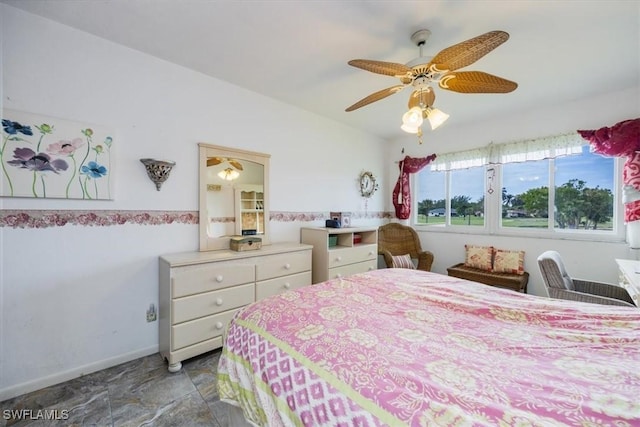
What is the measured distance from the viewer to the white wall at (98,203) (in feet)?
5.36

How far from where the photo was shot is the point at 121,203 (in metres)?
1.98

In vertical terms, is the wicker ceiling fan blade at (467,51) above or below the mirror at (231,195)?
above

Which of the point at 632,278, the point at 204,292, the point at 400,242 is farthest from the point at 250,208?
the point at 632,278

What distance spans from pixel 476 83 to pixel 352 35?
905mm

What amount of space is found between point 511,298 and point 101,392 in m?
2.68

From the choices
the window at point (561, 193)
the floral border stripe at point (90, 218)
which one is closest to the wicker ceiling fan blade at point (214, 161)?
the floral border stripe at point (90, 218)

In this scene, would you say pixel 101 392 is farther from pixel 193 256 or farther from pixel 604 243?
pixel 604 243

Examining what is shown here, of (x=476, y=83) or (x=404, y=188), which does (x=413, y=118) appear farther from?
(x=404, y=188)

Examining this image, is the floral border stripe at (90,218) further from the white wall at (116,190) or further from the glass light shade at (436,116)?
the glass light shade at (436,116)

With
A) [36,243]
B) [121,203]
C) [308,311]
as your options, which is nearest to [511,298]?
[308,311]

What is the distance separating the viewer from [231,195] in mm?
2525

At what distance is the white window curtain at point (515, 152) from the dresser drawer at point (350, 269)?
1861 millimetres

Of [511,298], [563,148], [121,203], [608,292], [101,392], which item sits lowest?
[101,392]

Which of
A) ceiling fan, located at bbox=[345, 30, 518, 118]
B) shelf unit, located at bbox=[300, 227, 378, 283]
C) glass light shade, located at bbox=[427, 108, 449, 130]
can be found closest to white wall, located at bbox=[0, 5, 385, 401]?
shelf unit, located at bbox=[300, 227, 378, 283]
